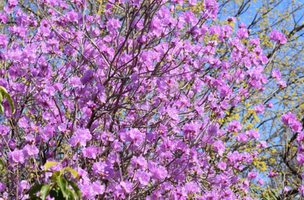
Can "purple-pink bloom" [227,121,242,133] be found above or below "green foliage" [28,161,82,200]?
above

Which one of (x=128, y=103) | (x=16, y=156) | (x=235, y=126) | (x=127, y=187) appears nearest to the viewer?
(x=127, y=187)

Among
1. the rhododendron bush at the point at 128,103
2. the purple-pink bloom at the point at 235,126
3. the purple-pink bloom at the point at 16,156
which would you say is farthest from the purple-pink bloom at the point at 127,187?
the purple-pink bloom at the point at 235,126

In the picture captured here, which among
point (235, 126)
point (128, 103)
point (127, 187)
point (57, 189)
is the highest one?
point (128, 103)

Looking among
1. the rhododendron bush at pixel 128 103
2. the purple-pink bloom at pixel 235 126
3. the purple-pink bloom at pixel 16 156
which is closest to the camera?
the purple-pink bloom at pixel 16 156

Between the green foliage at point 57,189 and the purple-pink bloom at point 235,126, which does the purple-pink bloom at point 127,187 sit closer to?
the green foliage at point 57,189

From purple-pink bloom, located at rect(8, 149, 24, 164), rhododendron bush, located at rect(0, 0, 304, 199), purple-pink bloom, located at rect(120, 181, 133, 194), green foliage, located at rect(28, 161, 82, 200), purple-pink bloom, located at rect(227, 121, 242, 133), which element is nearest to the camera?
green foliage, located at rect(28, 161, 82, 200)

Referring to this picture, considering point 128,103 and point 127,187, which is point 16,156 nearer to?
point 127,187

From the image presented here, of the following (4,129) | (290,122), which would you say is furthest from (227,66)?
(4,129)

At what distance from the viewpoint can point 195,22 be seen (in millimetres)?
3877

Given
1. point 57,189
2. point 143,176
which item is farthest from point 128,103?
point 57,189

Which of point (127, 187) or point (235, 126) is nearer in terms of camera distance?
point (127, 187)

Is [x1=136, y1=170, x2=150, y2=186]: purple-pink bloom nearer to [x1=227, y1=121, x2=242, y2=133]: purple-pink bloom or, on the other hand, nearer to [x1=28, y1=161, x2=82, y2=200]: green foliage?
[x1=28, y1=161, x2=82, y2=200]: green foliage

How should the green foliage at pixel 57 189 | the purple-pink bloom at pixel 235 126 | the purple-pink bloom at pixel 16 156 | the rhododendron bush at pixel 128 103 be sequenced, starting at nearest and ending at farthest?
the green foliage at pixel 57 189 → the purple-pink bloom at pixel 16 156 → the rhododendron bush at pixel 128 103 → the purple-pink bloom at pixel 235 126

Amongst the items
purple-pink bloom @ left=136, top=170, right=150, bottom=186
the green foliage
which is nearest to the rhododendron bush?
purple-pink bloom @ left=136, top=170, right=150, bottom=186
